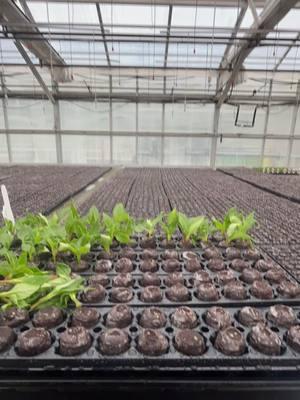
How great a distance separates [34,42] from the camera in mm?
4277

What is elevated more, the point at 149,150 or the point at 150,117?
the point at 150,117

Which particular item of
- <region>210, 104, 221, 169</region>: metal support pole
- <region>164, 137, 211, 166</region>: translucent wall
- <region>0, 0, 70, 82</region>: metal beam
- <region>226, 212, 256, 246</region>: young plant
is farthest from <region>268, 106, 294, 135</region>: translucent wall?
<region>226, 212, 256, 246</region>: young plant

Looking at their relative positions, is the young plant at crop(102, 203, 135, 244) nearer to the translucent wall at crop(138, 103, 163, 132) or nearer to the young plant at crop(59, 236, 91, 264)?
the young plant at crop(59, 236, 91, 264)

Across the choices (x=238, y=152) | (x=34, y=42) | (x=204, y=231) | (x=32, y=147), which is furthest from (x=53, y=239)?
(x=238, y=152)

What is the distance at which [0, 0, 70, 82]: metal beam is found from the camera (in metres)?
3.28

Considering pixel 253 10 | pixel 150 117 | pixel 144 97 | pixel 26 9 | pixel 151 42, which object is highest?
pixel 26 9

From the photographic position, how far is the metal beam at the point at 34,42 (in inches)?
129

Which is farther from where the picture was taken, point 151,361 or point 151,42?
point 151,42

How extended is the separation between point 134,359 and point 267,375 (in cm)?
21

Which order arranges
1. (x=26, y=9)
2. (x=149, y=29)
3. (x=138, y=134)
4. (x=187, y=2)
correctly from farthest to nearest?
(x=138, y=134) < (x=149, y=29) < (x=26, y=9) < (x=187, y=2)

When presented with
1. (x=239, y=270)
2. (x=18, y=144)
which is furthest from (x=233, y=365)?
(x=18, y=144)

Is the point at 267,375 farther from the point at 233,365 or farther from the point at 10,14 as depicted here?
the point at 10,14

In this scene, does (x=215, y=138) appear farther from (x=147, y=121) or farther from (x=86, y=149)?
(x=86, y=149)

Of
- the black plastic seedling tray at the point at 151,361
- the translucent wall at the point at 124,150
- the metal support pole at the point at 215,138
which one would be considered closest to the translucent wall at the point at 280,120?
the metal support pole at the point at 215,138
